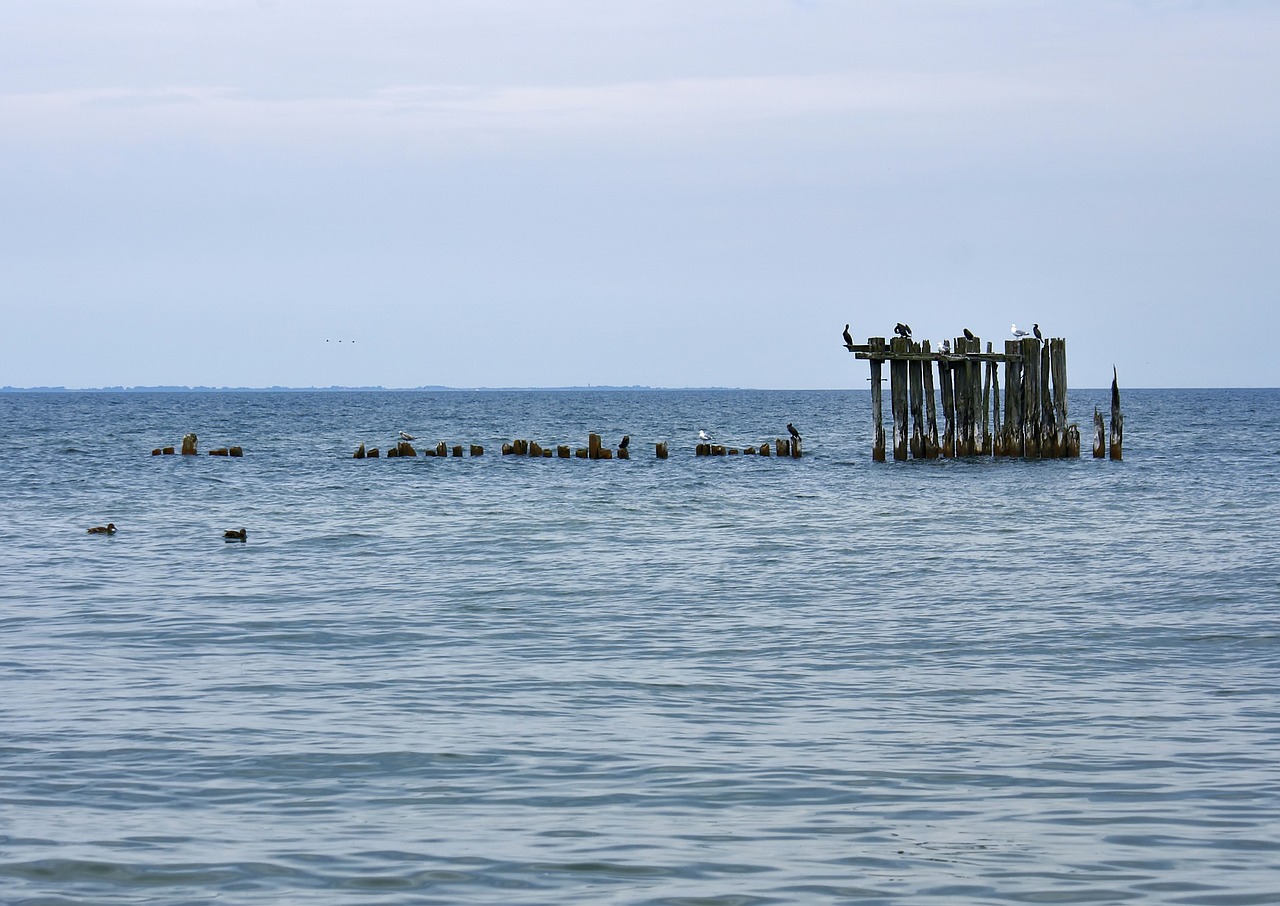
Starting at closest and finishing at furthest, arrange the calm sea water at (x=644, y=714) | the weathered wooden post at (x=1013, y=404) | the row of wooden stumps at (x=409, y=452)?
the calm sea water at (x=644, y=714) → the weathered wooden post at (x=1013, y=404) → the row of wooden stumps at (x=409, y=452)

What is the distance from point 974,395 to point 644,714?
93.0ft

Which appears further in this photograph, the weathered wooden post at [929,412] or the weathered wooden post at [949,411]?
the weathered wooden post at [949,411]

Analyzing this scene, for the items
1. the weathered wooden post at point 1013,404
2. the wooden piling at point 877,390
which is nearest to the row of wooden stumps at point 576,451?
the wooden piling at point 877,390

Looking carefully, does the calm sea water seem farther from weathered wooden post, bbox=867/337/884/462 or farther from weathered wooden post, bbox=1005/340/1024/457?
weathered wooden post, bbox=1005/340/1024/457

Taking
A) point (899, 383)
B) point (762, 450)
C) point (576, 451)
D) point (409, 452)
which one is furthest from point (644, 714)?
point (409, 452)

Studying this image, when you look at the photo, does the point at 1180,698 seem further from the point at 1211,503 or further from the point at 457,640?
the point at 1211,503

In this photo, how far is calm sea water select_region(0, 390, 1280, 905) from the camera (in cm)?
689

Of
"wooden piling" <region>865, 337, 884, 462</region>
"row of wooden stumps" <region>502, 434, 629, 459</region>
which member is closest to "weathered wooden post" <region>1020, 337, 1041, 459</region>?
"wooden piling" <region>865, 337, 884, 462</region>

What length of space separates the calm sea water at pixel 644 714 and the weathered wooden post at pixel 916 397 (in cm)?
1252

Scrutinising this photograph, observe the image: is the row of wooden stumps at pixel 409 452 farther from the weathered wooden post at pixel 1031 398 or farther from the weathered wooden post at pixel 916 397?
the weathered wooden post at pixel 1031 398

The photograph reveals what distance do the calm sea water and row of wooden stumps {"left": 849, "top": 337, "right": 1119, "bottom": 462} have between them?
40.5 feet

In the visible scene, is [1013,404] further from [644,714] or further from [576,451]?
[644,714]

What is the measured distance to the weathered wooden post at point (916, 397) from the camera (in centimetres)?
3575

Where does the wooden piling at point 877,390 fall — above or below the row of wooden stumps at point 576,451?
above
